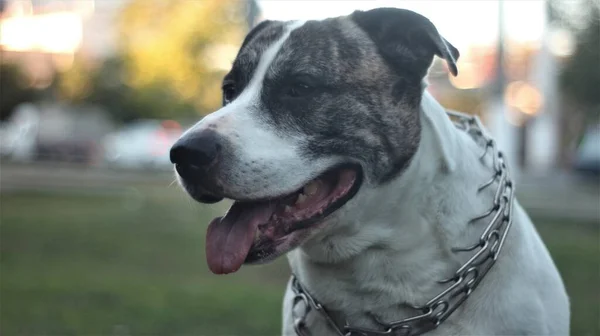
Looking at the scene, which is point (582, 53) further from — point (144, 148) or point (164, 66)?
point (164, 66)

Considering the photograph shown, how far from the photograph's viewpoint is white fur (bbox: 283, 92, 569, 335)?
9.56ft

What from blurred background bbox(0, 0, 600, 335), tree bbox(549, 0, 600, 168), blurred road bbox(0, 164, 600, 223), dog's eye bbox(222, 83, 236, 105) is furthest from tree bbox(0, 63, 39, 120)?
dog's eye bbox(222, 83, 236, 105)

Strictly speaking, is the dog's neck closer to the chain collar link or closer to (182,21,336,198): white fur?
the chain collar link

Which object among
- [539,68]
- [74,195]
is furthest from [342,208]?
[539,68]

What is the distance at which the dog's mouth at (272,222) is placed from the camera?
284 centimetres

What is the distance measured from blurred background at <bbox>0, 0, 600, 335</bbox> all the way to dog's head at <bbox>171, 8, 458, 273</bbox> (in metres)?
0.28

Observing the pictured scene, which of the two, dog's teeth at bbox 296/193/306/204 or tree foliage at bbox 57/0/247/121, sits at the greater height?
dog's teeth at bbox 296/193/306/204

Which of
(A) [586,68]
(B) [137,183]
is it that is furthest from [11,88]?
(A) [586,68]

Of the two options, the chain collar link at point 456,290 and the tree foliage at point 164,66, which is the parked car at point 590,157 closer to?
the tree foliage at point 164,66

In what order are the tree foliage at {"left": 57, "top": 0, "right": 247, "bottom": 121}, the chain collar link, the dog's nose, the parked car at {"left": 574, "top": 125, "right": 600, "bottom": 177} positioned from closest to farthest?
the dog's nose, the chain collar link, the parked car at {"left": 574, "top": 125, "right": 600, "bottom": 177}, the tree foliage at {"left": 57, "top": 0, "right": 247, "bottom": 121}

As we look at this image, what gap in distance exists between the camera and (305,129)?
2.98 m

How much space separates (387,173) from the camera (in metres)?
2.98

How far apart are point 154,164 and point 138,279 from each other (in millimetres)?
23248

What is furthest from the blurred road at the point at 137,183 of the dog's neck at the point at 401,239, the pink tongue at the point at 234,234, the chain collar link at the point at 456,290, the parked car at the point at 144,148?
the pink tongue at the point at 234,234
